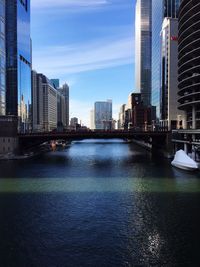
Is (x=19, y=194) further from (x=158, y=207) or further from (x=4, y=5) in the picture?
(x=4, y=5)

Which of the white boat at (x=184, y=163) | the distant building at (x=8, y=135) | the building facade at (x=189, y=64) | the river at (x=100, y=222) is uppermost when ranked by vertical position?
the building facade at (x=189, y=64)

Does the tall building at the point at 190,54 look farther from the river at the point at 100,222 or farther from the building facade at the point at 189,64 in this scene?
the river at the point at 100,222

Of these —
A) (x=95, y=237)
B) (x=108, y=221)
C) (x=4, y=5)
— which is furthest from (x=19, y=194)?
(x=4, y=5)

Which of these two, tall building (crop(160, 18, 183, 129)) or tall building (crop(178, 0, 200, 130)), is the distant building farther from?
tall building (crop(160, 18, 183, 129))

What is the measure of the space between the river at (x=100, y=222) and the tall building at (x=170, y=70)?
419ft

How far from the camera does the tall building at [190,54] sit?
332 feet

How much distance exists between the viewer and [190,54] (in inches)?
4082

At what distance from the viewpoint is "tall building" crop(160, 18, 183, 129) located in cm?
17775

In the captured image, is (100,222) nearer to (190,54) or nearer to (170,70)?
(190,54)

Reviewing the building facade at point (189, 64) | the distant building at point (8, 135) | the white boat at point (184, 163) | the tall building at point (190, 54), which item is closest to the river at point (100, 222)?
the white boat at point (184, 163)

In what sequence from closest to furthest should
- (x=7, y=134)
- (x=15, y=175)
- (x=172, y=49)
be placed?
(x=15, y=175) < (x=7, y=134) < (x=172, y=49)

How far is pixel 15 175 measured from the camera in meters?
70.2

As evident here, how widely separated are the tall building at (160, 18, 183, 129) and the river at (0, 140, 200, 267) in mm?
127566

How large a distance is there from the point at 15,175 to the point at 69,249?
4607 cm
